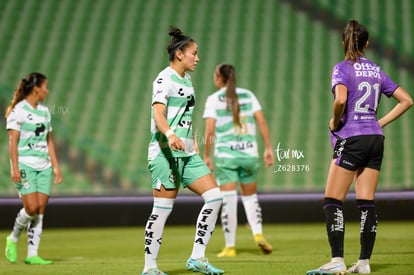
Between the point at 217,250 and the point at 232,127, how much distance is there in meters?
1.69

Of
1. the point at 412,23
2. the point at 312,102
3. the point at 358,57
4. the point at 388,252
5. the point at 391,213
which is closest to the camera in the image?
the point at 358,57

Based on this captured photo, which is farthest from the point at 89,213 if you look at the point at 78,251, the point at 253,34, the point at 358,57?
the point at 358,57

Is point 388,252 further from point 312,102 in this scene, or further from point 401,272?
point 312,102

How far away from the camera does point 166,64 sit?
65.5 feet

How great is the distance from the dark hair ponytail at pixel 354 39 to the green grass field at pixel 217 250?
1804mm

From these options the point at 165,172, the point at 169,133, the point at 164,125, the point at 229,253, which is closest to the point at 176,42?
the point at 164,125

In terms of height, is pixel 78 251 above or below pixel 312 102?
below

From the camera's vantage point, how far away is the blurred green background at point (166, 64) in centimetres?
1733

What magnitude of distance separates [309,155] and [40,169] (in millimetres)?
8524

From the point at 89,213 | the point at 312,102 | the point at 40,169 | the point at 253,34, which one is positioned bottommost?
the point at 89,213

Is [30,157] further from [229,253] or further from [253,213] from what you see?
[253,213]

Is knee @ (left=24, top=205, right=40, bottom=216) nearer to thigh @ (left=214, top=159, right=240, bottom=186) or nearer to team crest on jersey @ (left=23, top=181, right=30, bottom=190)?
team crest on jersey @ (left=23, top=181, right=30, bottom=190)

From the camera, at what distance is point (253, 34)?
20703 mm

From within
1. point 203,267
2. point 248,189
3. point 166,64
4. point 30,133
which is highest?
point 166,64
